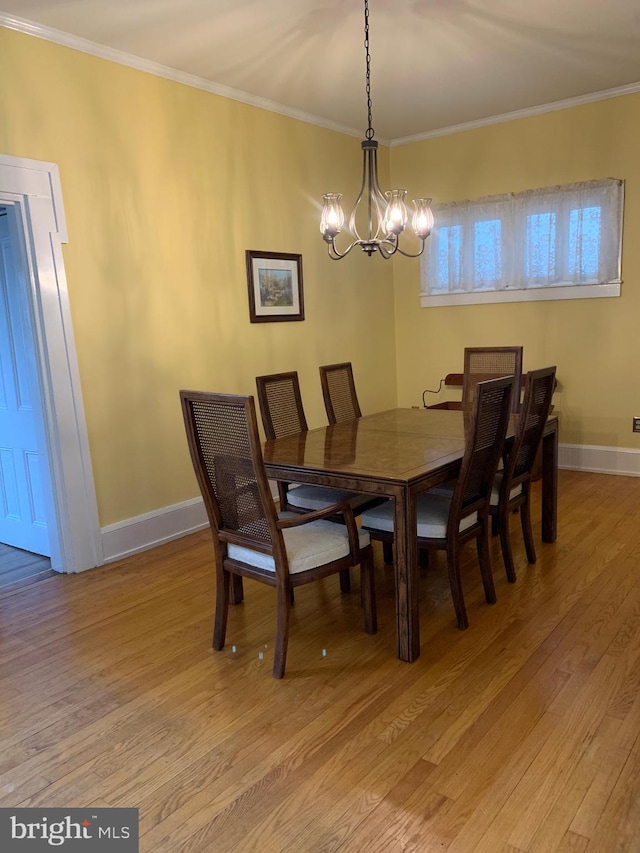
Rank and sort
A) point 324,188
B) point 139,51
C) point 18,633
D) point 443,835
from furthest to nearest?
point 324,188 < point 139,51 < point 18,633 < point 443,835

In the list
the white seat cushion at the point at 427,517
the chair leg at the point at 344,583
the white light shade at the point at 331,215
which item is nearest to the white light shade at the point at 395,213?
the white light shade at the point at 331,215

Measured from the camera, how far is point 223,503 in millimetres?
2334

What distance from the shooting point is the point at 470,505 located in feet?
8.54

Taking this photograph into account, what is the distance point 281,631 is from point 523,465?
154 centimetres

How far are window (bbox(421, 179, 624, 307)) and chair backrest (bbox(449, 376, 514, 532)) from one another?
100 inches

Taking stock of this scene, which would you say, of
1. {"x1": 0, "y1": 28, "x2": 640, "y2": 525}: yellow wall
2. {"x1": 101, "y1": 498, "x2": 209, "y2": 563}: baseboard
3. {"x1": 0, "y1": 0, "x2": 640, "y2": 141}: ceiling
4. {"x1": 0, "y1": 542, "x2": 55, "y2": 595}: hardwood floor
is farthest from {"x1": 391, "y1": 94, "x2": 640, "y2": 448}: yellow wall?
{"x1": 0, "y1": 542, "x2": 55, "y2": 595}: hardwood floor

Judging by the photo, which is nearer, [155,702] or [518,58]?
[155,702]

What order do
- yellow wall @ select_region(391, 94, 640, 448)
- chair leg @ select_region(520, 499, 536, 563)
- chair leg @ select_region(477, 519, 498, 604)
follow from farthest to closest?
yellow wall @ select_region(391, 94, 640, 448)
chair leg @ select_region(520, 499, 536, 563)
chair leg @ select_region(477, 519, 498, 604)

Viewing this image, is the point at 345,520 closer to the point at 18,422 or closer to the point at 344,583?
the point at 344,583

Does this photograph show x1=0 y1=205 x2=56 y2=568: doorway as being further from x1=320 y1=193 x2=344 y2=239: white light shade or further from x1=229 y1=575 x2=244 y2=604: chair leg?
x1=320 y1=193 x2=344 y2=239: white light shade

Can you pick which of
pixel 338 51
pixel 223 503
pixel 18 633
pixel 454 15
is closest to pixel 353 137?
pixel 338 51

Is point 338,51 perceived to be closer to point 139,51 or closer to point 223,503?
point 139,51

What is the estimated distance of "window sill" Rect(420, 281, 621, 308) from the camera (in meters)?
4.58

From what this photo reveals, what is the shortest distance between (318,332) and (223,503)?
2757 millimetres
